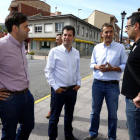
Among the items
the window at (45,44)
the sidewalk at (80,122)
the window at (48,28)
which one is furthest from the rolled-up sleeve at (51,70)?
the window at (45,44)

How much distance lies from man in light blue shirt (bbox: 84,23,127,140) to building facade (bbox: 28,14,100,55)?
927 inches

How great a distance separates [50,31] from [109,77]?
26.5 meters

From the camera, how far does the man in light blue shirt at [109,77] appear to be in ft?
8.02

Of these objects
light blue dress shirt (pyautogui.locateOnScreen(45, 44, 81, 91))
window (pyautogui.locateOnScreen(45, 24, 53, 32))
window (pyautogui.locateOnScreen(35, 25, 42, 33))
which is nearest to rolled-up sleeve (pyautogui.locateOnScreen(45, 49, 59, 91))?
light blue dress shirt (pyautogui.locateOnScreen(45, 44, 81, 91))

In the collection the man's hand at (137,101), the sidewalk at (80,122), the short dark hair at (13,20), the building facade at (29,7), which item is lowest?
the sidewalk at (80,122)

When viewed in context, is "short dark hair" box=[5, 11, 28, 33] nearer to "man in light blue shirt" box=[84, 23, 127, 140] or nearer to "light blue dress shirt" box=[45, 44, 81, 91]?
"light blue dress shirt" box=[45, 44, 81, 91]

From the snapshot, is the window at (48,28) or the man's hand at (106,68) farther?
the window at (48,28)

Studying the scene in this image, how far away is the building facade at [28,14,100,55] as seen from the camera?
25.9 metres

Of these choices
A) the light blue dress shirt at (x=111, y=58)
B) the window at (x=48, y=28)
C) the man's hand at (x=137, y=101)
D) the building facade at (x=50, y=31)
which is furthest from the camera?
the window at (x=48, y=28)

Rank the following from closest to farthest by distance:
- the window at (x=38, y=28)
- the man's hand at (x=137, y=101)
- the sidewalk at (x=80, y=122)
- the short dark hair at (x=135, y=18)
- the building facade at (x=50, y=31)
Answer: the man's hand at (x=137, y=101) → the short dark hair at (x=135, y=18) → the sidewalk at (x=80, y=122) → the building facade at (x=50, y=31) → the window at (x=38, y=28)

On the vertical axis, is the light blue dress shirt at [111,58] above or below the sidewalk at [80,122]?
above

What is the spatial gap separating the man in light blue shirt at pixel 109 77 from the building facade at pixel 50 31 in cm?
2354

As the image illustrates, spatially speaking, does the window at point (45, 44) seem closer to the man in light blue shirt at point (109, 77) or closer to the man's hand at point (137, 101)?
the man in light blue shirt at point (109, 77)

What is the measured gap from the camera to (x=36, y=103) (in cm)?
433
